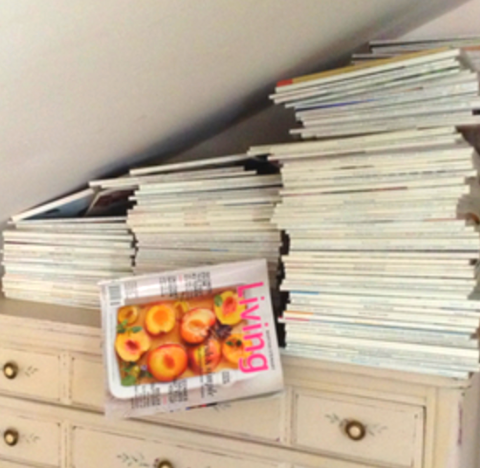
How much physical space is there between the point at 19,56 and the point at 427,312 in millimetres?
682

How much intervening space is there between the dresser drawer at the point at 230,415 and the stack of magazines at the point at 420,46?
693 mm

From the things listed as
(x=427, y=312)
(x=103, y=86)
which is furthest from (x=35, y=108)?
(x=427, y=312)

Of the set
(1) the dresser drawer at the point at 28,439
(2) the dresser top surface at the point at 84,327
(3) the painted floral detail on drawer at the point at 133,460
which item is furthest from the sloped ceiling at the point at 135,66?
(3) the painted floral detail on drawer at the point at 133,460

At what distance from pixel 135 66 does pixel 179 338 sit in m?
0.45

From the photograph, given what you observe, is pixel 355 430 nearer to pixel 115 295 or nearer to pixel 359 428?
pixel 359 428

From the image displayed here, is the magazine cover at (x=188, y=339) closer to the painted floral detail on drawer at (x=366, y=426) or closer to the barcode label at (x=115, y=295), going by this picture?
the barcode label at (x=115, y=295)

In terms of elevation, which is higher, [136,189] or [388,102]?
[388,102]

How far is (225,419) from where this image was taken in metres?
1.01

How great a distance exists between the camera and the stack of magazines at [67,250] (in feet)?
3.91

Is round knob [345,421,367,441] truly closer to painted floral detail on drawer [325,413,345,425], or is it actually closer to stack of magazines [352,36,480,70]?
painted floral detail on drawer [325,413,345,425]

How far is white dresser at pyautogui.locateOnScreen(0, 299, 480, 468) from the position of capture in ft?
2.91

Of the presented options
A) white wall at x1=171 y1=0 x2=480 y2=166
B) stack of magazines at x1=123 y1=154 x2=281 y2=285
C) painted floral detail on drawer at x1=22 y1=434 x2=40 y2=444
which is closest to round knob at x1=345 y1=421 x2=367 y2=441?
stack of magazines at x1=123 y1=154 x2=281 y2=285

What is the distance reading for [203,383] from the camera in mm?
922

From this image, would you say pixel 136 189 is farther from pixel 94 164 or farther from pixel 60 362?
pixel 60 362
